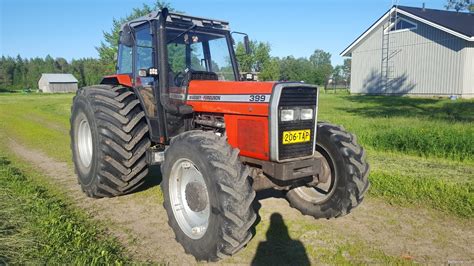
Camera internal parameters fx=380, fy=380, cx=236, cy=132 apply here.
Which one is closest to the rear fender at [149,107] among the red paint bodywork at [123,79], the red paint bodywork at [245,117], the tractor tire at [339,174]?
the red paint bodywork at [123,79]

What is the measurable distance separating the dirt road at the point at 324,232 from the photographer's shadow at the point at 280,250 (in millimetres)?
10

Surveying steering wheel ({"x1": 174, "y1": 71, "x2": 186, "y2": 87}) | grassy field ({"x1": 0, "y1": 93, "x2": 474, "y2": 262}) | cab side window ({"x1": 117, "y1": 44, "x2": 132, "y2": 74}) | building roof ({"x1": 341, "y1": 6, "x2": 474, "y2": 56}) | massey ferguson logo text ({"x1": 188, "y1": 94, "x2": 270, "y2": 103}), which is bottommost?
grassy field ({"x1": 0, "y1": 93, "x2": 474, "y2": 262})

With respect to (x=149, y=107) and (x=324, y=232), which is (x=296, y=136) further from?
(x=149, y=107)

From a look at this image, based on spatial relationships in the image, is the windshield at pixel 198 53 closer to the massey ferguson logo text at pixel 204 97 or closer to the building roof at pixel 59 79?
the massey ferguson logo text at pixel 204 97

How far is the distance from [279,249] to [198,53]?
2.81 metres

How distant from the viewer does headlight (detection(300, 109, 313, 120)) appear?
4.01 m

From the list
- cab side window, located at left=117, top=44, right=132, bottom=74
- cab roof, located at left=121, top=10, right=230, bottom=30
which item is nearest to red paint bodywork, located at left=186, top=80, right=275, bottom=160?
cab roof, located at left=121, top=10, right=230, bottom=30

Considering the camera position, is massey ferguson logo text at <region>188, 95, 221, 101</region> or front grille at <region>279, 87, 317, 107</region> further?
massey ferguson logo text at <region>188, 95, 221, 101</region>

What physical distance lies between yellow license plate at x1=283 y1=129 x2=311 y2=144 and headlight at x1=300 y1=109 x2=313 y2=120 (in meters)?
0.14

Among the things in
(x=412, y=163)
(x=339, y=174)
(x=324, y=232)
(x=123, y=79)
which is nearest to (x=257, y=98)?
(x=339, y=174)

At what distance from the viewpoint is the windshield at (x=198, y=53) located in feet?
16.1

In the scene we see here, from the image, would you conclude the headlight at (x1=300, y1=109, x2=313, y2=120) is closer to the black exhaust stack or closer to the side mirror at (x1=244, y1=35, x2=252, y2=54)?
the black exhaust stack

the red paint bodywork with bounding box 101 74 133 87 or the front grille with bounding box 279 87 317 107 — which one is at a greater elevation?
the red paint bodywork with bounding box 101 74 133 87

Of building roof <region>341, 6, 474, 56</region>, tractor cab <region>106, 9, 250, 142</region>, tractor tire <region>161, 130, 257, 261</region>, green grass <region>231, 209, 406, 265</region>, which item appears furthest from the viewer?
building roof <region>341, 6, 474, 56</region>
